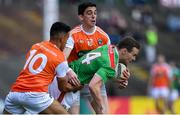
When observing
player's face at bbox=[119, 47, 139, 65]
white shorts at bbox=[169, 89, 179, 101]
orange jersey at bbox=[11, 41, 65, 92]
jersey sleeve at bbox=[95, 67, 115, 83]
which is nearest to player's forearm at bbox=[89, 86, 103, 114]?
jersey sleeve at bbox=[95, 67, 115, 83]

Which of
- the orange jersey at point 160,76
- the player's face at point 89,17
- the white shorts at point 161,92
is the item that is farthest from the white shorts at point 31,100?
the white shorts at point 161,92

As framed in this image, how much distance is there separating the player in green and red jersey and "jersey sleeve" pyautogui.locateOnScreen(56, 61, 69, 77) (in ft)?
1.25

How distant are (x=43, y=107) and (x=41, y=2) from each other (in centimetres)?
2020

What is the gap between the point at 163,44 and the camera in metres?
33.5

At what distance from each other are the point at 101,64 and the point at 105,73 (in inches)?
9.5

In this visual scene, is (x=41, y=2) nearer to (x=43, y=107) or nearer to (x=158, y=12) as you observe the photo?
(x=158, y=12)

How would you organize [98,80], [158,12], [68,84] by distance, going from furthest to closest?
[158,12]
[68,84]
[98,80]

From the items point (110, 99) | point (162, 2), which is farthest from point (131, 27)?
point (110, 99)

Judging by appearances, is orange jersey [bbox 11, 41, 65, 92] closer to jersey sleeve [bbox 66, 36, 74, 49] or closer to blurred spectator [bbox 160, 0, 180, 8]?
jersey sleeve [bbox 66, 36, 74, 49]

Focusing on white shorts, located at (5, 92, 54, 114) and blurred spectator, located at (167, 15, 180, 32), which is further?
blurred spectator, located at (167, 15, 180, 32)

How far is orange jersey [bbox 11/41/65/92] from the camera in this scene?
10820 millimetres

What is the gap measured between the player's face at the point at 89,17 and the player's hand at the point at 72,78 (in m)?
1.04

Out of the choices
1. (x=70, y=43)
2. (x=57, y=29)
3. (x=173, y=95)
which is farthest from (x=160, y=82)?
(x=57, y=29)

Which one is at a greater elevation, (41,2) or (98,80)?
(41,2)
